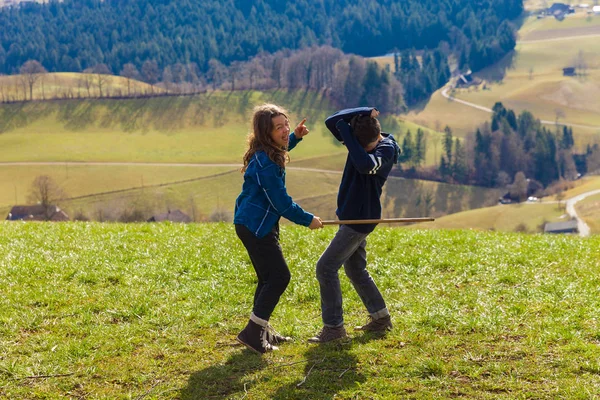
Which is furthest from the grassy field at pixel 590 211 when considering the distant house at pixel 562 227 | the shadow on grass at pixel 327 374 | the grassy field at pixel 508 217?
the shadow on grass at pixel 327 374

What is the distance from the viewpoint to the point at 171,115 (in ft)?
640

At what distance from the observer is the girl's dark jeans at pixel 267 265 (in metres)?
8.80

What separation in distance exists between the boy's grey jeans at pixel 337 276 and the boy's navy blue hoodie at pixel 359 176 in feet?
0.82

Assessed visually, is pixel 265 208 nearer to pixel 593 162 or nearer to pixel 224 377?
pixel 224 377

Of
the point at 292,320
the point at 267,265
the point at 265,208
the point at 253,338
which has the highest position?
the point at 265,208

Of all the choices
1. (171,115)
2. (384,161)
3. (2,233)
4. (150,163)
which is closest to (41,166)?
(150,163)

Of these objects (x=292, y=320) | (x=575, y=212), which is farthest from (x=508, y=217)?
(x=292, y=320)

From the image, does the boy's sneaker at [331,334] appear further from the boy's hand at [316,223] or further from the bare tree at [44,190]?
the bare tree at [44,190]

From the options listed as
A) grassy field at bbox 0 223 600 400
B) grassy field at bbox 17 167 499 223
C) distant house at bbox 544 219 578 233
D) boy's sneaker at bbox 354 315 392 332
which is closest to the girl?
grassy field at bbox 0 223 600 400

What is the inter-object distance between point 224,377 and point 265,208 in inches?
89.9

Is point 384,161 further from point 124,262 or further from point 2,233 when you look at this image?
point 2,233

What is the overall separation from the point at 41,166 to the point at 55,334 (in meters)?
157

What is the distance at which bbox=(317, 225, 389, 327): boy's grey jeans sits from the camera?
912cm

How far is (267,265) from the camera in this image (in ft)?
29.2
